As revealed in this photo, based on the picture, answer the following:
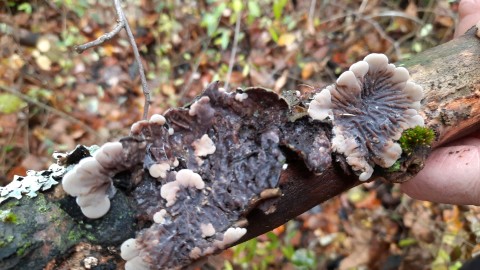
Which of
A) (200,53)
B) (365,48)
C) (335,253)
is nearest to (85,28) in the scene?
(200,53)

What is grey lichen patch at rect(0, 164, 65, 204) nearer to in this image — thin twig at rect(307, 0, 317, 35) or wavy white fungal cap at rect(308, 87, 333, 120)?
wavy white fungal cap at rect(308, 87, 333, 120)

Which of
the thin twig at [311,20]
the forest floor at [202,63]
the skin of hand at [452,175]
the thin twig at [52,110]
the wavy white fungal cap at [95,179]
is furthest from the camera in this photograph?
the thin twig at [311,20]

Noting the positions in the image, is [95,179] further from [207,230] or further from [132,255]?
[207,230]

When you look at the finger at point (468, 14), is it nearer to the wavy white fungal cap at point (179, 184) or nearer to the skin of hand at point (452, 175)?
the skin of hand at point (452, 175)

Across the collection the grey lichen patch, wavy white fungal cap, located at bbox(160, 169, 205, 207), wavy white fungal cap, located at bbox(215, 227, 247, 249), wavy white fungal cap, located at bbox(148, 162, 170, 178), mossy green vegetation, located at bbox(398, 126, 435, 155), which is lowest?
mossy green vegetation, located at bbox(398, 126, 435, 155)

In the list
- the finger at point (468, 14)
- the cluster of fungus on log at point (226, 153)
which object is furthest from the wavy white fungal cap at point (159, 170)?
the finger at point (468, 14)

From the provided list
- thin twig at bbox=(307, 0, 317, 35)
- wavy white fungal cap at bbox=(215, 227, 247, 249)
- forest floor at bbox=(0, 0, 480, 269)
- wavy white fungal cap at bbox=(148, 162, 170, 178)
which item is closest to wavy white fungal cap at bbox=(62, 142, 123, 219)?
wavy white fungal cap at bbox=(148, 162, 170, 178)

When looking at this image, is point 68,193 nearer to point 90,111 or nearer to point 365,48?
point 90,111
